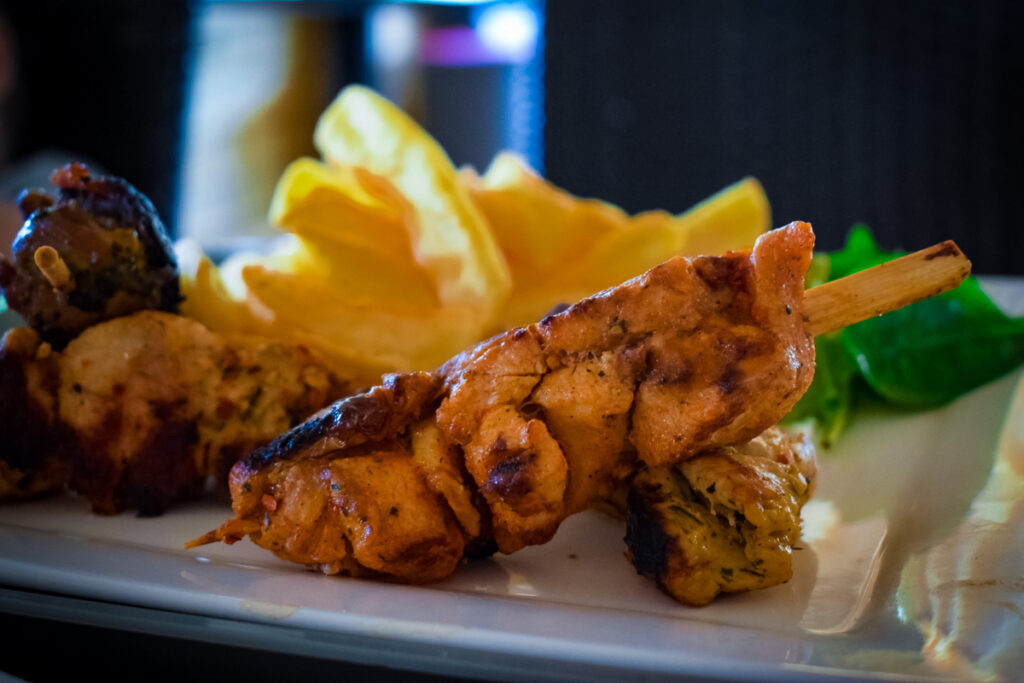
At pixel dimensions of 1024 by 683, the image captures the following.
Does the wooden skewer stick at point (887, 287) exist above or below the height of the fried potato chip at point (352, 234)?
above

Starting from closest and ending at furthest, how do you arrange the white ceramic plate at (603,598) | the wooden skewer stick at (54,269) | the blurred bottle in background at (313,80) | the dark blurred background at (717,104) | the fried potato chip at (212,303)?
the white ceramic plate at (603,598)
the wooden skewer stick at (54,269)
the fried potato chip at (212,303)
the dark blurred background at (717,104)
the blurred bottle in background at (313,80)

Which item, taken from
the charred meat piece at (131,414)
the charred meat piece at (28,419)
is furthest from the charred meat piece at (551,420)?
the charred meat piece at (28,419)

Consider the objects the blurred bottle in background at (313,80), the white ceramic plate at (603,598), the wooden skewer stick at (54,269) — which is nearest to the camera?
the white ceramic plate at (603,598)

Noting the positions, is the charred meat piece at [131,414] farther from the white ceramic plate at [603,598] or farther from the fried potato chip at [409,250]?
the fried potato chip at [409,250]

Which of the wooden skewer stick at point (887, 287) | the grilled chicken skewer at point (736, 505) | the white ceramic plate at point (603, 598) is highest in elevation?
the wooden skewer stick at point (887, 287)

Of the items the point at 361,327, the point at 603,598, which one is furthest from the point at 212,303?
the point at 603,598

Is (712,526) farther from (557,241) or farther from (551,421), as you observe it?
(557,241)

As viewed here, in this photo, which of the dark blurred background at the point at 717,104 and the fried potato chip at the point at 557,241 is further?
the dark blurred background at the point at 717,104
